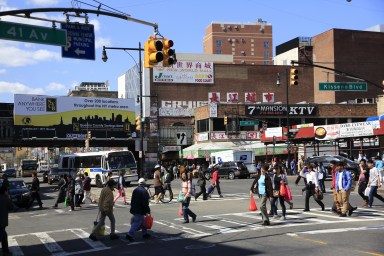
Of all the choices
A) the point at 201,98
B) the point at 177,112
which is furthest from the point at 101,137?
the point at 201,98

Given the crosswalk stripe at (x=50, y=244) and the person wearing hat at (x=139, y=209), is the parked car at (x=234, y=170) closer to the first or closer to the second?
the crosswalk stripe at (x=50, y=244)

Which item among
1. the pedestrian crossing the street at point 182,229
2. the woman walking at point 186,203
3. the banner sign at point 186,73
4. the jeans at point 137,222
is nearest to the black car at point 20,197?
the pedestrian crossing the street at point 182,229

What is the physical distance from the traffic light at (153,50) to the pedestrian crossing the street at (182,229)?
16.8 feet

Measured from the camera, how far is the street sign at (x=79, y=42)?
47.7ft

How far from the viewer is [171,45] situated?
15188mm

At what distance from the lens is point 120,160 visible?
41.2 metres

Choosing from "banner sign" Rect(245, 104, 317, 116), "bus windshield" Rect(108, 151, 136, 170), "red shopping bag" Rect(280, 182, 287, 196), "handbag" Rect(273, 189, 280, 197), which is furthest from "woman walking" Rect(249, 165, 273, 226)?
"banner sign" Rect(245, 104, 317, 116)

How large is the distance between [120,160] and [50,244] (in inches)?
1126

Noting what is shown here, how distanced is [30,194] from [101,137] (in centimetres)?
4212

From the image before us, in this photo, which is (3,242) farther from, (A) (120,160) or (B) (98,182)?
(B) (98,182)

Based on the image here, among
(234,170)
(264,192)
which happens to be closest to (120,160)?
(234,170)

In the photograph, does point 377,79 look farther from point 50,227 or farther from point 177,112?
point 50,227

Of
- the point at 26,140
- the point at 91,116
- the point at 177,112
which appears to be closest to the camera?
the point at 26,140

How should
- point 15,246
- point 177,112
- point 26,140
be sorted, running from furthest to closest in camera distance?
point 177,112, point 26,140, point 15,246
